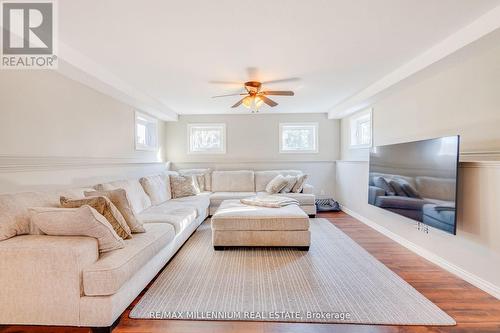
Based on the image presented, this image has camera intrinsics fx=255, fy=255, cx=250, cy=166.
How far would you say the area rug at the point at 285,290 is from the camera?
189 centimetres

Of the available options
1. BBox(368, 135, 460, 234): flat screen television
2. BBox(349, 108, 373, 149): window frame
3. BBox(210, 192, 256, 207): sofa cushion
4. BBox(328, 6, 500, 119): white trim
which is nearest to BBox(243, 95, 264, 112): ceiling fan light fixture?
BBox(328, 6, 500, 119): white trim

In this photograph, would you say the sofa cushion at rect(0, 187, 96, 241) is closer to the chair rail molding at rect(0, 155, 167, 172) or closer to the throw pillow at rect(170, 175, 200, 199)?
the chair rail molding at rect(0, 155, 167, 172)

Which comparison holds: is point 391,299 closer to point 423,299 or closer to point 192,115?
point 423,299

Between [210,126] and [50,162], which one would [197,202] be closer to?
[50,162]

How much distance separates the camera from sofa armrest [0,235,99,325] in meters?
1.65

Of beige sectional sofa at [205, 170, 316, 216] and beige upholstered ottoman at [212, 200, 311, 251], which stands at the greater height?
beige sectional sofa at [205, 170, 316, 216]

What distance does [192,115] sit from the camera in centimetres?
621

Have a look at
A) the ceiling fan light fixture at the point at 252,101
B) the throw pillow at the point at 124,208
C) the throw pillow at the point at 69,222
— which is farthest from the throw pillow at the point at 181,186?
the throw pillow at the point at 69,222

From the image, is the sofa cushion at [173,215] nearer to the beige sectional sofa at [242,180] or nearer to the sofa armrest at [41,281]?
the sofa armrest at [41,281]

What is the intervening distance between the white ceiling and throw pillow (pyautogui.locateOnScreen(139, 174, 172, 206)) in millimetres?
1506

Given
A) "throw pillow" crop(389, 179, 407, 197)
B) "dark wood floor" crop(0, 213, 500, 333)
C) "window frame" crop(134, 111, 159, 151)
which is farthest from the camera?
"window frame" crop(134, 111, 159, 151)

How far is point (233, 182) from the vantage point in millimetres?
5664

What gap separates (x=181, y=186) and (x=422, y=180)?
3800 mm

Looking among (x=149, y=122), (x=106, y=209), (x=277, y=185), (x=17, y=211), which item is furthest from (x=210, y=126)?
(x=17, y=211)
